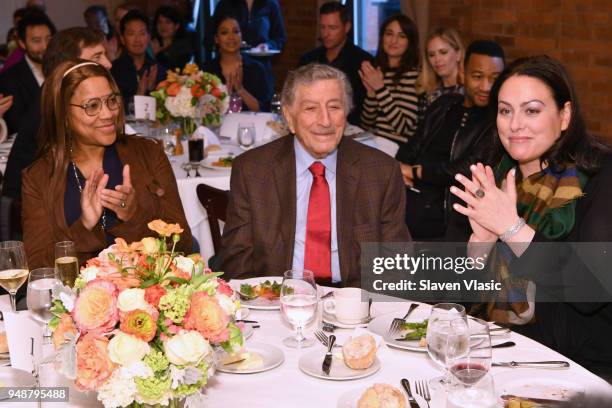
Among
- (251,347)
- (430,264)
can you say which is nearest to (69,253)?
(251,347)

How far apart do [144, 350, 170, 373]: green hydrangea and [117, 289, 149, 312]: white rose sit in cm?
9

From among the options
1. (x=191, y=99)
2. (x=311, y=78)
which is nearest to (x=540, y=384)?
(x=311, y=78)

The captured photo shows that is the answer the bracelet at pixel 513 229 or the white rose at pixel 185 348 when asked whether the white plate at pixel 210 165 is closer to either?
the bracelet at pixel 513 229

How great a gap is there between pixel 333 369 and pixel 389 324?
0.29m

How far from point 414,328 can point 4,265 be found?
1109 millimetres

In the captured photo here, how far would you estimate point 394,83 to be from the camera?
589 cm

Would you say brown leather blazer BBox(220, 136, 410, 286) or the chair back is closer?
brown leather blazer BBox(220, 136, 410, 286)

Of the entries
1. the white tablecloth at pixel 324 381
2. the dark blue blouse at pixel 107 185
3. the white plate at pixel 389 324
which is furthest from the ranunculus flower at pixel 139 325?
the dark blue blouse at pixel 107 185

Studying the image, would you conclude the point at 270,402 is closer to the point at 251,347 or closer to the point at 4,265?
the point at 251,347

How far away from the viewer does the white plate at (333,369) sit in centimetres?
195

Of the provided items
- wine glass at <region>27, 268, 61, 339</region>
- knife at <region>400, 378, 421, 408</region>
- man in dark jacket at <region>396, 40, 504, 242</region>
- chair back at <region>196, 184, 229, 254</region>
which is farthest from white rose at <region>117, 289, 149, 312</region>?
man in dark jacket at <region>396, 40, 504, 242</region>

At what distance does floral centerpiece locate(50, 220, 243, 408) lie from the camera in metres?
1.60

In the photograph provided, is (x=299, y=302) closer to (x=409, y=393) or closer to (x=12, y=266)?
(x=409, y=393)

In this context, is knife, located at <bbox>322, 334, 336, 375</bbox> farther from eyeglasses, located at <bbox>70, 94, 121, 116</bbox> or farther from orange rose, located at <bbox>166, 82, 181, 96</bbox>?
orange rose, located at <bbox>166, 82, 181, 96</bbox>
